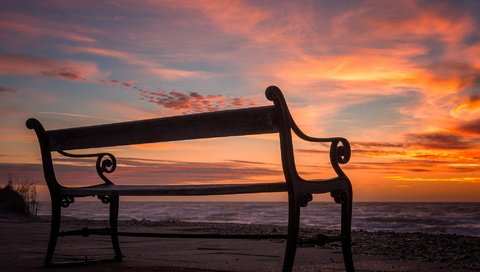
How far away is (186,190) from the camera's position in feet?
12.2

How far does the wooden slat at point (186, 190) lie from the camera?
3.35m

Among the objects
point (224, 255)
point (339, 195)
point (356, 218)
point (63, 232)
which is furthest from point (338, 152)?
point (356, 218)

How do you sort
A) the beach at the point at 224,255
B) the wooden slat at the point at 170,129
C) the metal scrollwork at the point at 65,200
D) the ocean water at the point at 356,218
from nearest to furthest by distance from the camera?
1. the wooden slat at the point at 170,129
2. the beach at the point at 224,255
3. the metal scrollwork at the point at 65,200
4. the ocean water at the point at 356,218

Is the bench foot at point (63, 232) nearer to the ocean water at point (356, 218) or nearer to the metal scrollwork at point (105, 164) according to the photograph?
the metal scrollwork at point (105, 164)

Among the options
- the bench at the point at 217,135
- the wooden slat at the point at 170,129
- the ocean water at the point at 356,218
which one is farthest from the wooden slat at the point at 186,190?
the ocean water at the point at 356,218

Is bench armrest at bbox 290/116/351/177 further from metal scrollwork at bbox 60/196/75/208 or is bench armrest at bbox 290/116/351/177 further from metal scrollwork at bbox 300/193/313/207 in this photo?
metal scrollwork at bbox 60/196/75/208

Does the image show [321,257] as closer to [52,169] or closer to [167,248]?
[167,248]

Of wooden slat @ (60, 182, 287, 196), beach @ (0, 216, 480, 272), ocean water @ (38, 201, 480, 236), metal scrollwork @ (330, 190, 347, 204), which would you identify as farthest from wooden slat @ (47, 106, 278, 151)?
ocean water @ (38, 201, 480, 236)

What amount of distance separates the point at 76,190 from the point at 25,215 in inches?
431

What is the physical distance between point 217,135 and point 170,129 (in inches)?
19.4

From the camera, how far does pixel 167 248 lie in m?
6.24

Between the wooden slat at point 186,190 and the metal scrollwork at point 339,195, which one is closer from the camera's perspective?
the wooden slat at point 186,190

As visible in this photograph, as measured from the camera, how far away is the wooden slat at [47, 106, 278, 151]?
11.5 ft

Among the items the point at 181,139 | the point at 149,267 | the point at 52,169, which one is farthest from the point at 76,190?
the point at 181,139
